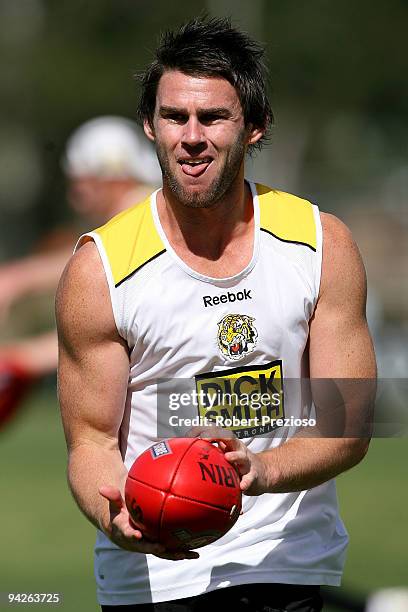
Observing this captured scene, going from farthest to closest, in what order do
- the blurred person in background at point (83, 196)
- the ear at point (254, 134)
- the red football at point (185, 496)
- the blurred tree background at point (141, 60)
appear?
the blurred tree background at point (141, 60) < the blurred person in background at point (83, 196) < the ear at point (254, 134) < the red football at point (185, 496)

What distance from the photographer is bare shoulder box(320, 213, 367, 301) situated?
4.50 meters

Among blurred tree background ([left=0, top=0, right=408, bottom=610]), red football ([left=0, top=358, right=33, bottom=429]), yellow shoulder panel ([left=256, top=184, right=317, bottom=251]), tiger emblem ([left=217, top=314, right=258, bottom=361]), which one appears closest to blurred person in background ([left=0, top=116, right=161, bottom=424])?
red football ([left=0, top=358, right=33, bottom=429])

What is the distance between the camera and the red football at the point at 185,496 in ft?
12.8

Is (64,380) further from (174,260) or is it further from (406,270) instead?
(406,270)

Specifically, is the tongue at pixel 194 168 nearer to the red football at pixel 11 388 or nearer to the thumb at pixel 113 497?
the thumb at pixel 113 497

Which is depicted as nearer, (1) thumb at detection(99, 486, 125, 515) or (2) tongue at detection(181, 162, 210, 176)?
(1) thumb at detection(99, 486, 125, 515)

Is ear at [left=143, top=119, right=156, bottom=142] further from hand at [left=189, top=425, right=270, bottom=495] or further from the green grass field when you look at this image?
the green grass field

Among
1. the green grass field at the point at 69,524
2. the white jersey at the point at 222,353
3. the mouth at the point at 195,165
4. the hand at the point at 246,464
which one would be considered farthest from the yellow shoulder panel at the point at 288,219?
the green grass field at the point at 69,524

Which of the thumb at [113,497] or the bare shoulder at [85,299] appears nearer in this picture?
the thumb at [113,497]

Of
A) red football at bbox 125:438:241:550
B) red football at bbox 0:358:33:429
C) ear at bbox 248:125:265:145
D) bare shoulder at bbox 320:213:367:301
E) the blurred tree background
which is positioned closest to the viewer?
red football at bbox 125:438:241:550

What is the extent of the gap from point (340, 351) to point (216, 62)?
1098mm

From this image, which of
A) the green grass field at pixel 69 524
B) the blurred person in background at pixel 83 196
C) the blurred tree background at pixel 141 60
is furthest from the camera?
the blurred tree background at pixel 141 60

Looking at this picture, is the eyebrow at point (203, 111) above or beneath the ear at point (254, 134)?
above

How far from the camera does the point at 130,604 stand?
455cm
